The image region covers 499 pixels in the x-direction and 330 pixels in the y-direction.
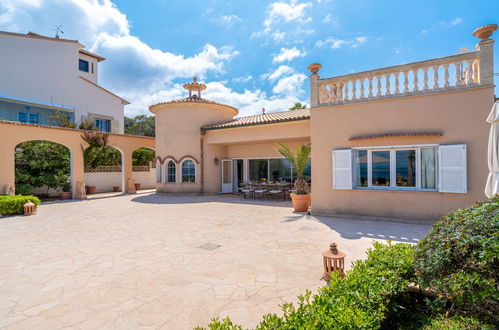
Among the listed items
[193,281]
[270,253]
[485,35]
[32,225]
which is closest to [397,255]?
[270,253]

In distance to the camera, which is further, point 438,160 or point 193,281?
point 438,160

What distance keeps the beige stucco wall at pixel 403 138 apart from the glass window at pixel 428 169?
11.9 inches

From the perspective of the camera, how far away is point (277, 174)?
50.9ft

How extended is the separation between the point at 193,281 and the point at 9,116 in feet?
79.1

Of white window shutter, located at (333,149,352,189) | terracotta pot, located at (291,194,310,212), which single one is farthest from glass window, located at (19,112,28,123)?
white window shutter, located at (333,149,352,189)

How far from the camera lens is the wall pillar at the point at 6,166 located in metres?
11.5

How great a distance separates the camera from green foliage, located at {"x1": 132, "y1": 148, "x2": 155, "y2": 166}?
2078 cm

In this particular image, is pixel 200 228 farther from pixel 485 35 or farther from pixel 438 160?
pixel 485 35

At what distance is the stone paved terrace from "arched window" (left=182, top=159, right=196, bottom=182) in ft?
22.5

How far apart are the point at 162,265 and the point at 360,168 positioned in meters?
7.23

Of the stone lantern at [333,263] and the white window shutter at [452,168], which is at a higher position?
the white window shutter at [452,168]

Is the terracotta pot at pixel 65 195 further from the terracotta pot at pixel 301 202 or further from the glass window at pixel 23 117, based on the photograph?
the terracotta pot at pixel 301 202

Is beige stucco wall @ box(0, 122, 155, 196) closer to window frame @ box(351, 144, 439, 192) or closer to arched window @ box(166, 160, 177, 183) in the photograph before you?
arched window @ box(166, 160, 177, 183)

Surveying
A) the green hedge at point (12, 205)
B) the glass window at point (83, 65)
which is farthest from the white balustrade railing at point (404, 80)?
the glass window at point (83, 65)
